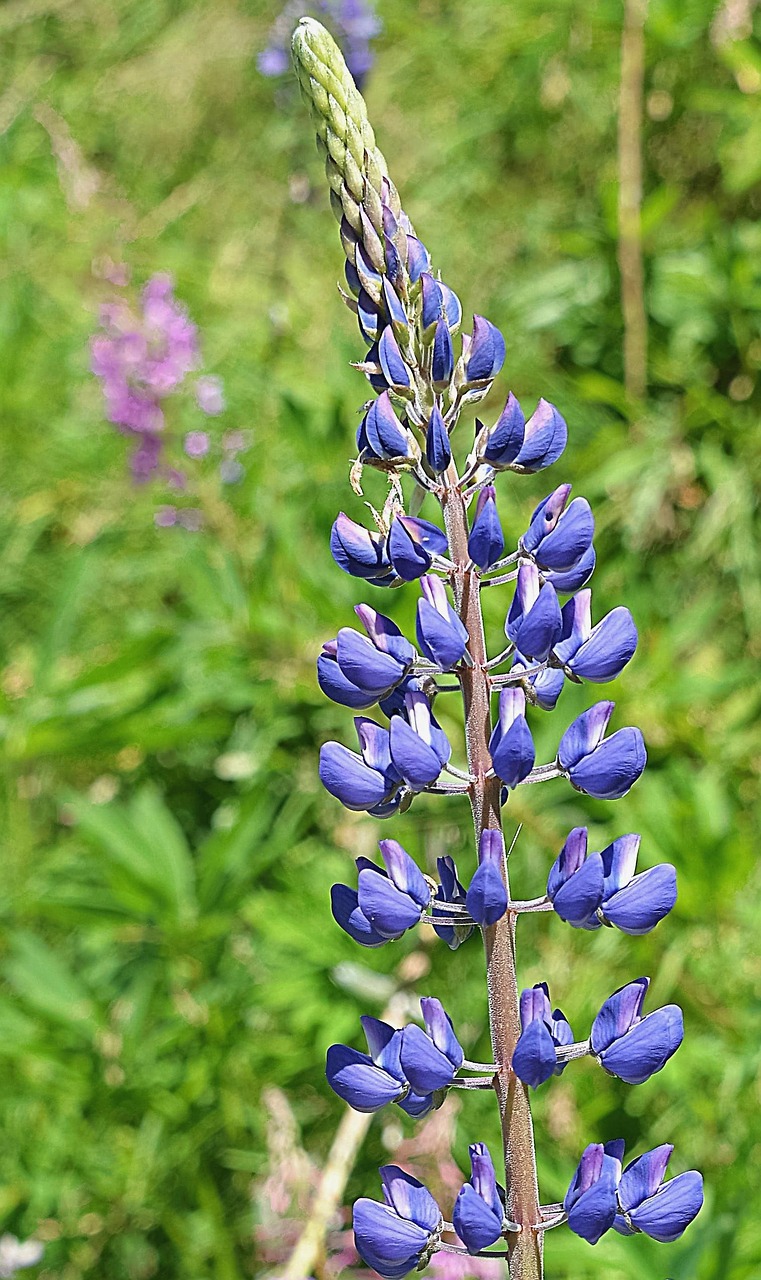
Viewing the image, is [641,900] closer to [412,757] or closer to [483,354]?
[412,757]

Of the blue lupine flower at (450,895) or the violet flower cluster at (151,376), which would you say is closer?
the blue lupine flower at (450,895)

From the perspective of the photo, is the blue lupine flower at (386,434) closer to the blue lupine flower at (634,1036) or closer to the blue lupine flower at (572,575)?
the blue lupine flower at (572,575)

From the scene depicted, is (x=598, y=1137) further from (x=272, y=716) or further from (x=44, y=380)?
(x=44, y=380)

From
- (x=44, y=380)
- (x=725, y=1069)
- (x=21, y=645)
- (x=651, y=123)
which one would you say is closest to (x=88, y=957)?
(x=21, y=645)

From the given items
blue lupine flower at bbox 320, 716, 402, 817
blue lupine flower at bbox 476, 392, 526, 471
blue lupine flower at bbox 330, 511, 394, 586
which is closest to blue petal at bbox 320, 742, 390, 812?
blue lupine flower at bbox 320, 716, 402, 817

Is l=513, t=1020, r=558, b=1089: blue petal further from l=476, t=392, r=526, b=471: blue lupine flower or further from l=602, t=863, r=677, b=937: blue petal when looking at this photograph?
l=476, t=392, r=526, b=471: blue lupine flower

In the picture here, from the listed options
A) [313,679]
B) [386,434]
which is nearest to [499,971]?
[386,434]

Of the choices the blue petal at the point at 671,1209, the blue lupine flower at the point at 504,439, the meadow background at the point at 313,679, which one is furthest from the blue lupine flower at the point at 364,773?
the meadow background at the point at 313,679
